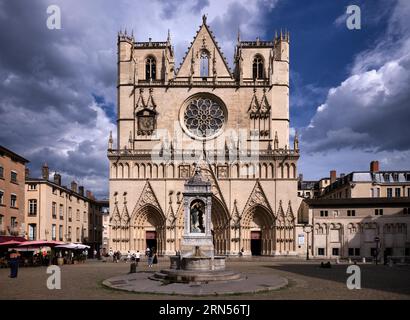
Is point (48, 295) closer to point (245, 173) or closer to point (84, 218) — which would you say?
point (245, 173)

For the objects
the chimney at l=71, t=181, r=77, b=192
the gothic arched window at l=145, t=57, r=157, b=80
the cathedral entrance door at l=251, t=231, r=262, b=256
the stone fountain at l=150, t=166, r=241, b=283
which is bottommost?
the cathedral entrance door at l=251, t=231, r=262, b=256

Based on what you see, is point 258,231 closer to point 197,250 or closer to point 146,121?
point 146,121

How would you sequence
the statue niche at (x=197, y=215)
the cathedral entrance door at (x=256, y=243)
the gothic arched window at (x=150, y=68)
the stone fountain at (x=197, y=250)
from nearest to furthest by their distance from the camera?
1. the stone fountain at (x=197, y=250)
2. the statue niche at (x=197, y=215)
3. the cathedral entrance door at (x=256, y=243)
4. the gothic arched window at (x=150, y=68)

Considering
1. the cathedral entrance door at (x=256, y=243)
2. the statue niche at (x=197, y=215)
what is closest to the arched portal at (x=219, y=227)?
the cathedral entrance door at (x=256, y=243)

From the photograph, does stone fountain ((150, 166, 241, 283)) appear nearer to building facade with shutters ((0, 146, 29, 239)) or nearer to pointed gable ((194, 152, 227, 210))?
building facade with shutters ((0, 146, 29, 239))

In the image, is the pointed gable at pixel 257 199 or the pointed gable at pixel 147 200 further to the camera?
the pointed gable at pixel 147 200

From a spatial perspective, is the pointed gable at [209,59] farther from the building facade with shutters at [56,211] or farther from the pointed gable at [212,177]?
the building facade with shutters at [56,211]

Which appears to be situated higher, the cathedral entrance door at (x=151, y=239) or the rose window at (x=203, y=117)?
the rose window at (x=203, y=117)

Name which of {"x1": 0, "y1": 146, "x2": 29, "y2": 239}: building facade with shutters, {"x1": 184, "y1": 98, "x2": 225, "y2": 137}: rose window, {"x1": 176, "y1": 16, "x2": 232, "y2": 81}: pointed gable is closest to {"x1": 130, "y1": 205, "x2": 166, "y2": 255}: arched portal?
{"x1": 184, "y1": 98, "x2": 225, "y2": 137}: rose window

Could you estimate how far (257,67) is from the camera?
190 ft

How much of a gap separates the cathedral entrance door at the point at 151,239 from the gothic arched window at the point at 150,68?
64.7ft

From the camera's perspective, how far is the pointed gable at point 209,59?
57344 millimetres

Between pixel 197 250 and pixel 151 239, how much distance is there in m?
30.3

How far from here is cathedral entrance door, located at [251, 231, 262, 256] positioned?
53.9m
